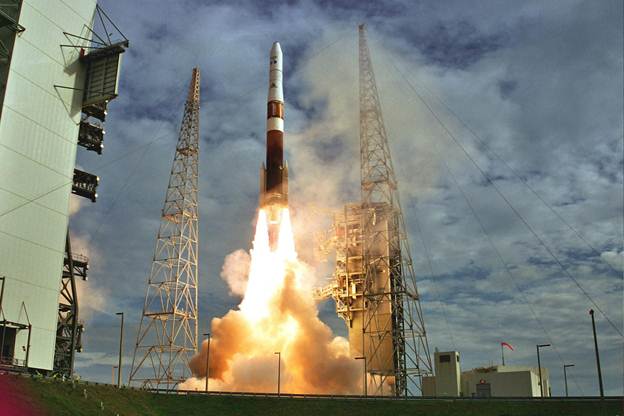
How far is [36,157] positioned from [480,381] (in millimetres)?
61383

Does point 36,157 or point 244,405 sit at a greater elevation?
point 36,157

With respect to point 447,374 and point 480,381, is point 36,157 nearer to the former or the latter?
point 447,374

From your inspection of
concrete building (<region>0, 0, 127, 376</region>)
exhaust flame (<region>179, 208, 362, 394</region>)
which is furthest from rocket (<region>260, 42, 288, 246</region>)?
concrete building (<region>0, 0, 127, 376</region>)

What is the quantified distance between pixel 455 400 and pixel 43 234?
47.5m

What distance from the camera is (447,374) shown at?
3738 inches

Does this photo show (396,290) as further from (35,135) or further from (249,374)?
(35,135)

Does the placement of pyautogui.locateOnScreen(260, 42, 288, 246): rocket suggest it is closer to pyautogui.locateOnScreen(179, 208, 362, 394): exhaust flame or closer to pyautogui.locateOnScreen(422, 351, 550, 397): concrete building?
pyautogui.locateOnScreen(179, 208, 362, 394): exhaust flame

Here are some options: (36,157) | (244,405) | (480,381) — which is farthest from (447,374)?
(36,157)

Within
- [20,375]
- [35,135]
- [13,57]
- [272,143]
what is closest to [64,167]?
[35,135]

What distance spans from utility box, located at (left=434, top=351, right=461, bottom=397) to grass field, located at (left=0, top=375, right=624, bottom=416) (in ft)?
57.5

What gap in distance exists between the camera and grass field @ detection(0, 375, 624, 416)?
198 ft

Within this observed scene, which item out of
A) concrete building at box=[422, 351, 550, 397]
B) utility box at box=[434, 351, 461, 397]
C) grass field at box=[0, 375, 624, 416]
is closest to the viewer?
grass field at box=[0, 375, 624, 416]

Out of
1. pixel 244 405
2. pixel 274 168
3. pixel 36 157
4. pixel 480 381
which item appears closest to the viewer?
pixel 36 157

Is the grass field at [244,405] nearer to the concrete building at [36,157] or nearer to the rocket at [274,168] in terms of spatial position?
the concrete building at [36,157]
